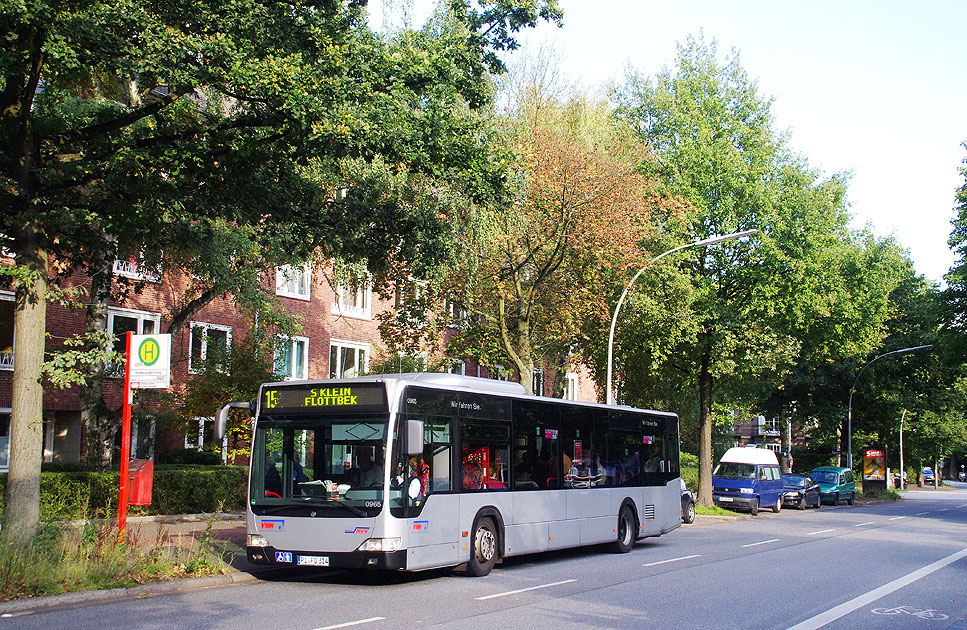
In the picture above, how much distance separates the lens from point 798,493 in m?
39.5

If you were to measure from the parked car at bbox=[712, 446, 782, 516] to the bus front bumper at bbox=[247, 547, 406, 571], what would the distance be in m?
24.8

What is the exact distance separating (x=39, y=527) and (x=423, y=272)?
6460 millimetres

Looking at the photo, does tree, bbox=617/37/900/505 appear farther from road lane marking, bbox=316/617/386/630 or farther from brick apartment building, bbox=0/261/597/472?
road lane marking, bbox=316/617/386/630

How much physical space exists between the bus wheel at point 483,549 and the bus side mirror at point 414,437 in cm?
219

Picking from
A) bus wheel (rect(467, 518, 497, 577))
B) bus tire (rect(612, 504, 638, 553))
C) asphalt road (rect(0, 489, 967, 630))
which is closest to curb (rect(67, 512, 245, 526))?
asphalt road (rect(0, 489, 967, 630))

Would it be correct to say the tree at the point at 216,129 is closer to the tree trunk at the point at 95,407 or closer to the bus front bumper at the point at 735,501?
the tree trunk at the point at 95,407

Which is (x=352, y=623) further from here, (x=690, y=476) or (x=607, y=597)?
(x=690, y=476)

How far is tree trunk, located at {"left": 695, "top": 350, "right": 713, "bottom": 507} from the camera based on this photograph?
32.2 meters

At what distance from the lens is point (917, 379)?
51.9 meters

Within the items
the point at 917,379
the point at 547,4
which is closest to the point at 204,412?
the point at 547,4

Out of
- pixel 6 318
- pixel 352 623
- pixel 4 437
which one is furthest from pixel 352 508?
pixel 6 318

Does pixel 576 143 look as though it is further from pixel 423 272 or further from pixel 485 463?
pixel 485 463

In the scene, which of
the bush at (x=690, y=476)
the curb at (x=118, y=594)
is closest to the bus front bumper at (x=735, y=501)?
the bush at (x=690, y=476)

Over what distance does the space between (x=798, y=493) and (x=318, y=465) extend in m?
31.7
